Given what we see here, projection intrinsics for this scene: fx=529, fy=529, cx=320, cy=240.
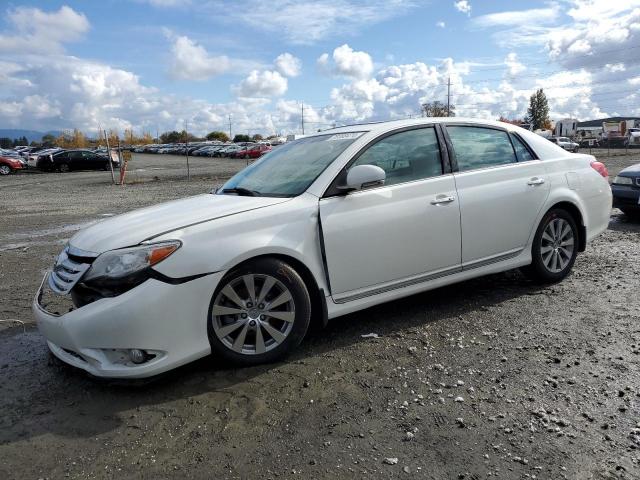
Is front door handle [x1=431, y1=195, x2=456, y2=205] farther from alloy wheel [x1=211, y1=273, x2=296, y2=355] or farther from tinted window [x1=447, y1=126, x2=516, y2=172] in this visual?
alloy wheel [x1=211, y1=273, x2=296, y2=355]

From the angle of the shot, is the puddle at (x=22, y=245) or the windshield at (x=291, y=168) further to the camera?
the puddle at (x=22, y=245)

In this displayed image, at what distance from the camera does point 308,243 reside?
3.67 metres

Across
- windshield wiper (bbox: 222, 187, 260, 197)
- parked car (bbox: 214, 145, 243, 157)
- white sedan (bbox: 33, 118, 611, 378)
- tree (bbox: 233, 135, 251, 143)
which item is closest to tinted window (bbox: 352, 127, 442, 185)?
white sedan (bbox: 33, 118, 611, 378)

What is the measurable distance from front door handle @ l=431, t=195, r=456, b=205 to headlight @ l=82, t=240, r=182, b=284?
2.04m

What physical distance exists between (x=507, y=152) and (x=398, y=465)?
10.9 ft

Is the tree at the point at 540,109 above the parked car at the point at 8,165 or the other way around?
above

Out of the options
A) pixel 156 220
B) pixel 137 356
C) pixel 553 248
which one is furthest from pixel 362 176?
pixel 553 248

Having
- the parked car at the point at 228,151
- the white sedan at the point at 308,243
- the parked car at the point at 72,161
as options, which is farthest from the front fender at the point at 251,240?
the parked car at the point at 228,151

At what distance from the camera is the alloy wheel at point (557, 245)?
16.5ft

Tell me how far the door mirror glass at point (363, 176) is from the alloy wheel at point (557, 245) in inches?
82.2

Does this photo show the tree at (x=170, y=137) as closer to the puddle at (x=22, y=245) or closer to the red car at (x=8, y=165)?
the red car at (x=8, y=165)

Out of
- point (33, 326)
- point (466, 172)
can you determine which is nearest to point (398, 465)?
point (466, 172)

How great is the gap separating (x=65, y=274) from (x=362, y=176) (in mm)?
2113

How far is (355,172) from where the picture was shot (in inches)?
149
